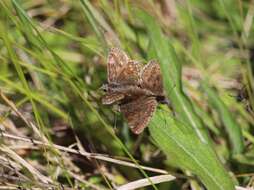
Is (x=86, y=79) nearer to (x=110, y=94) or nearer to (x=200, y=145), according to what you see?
(x=110, y=94)

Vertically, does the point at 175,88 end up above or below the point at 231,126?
above

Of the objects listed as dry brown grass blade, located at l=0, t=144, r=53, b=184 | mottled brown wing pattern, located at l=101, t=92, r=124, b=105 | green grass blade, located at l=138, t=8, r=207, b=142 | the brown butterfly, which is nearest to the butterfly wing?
the brown butterfly

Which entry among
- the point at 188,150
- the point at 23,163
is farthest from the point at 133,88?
the point at 23,163

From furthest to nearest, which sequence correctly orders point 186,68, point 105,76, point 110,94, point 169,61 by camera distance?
point 186,68
point 105,76
point 169,61
point 110,94

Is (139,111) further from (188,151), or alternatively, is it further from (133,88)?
(188,151)

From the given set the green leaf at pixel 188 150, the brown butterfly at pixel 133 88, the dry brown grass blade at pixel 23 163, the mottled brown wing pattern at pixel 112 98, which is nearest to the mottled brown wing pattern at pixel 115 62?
the brown butterfly at pixel 133 88

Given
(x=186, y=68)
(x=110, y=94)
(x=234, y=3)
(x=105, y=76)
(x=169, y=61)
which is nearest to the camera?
(x=110, y=94)

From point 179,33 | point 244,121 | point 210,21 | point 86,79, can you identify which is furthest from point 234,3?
point 86,79

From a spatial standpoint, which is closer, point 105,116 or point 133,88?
point 133,88
